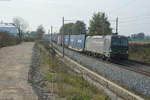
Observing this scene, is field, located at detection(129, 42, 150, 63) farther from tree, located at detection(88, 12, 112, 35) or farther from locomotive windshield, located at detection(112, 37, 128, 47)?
tree, located at detection(88, 12, 112, 35)

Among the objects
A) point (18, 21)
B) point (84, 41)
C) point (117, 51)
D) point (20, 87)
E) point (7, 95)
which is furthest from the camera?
point (18, 21)

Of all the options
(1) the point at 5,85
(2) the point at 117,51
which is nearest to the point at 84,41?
(2) the point at 117,51

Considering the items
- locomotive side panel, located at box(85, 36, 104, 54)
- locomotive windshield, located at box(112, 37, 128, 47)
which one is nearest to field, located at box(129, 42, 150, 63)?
locomotive windshield, located at box(112, 37, 128, 47)

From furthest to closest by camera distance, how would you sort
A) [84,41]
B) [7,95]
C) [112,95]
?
[84,41], [112,95], [7,95]

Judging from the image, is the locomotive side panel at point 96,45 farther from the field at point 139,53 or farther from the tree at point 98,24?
the tree at point 98,24

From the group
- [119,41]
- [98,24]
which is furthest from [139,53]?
[98,24]

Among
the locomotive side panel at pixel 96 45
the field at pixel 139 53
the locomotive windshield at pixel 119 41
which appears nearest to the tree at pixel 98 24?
the field at pixel 139 53

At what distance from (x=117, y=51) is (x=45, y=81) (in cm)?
922

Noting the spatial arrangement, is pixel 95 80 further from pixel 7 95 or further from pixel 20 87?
pixel 7 95

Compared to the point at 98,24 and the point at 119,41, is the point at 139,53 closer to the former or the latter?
the point at 119,41

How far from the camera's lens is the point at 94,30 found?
48531 mm

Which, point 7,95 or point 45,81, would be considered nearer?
point 7,95

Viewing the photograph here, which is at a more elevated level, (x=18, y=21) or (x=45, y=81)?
(x=18, y=21)

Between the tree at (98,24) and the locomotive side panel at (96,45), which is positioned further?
the tree at (98,24)
